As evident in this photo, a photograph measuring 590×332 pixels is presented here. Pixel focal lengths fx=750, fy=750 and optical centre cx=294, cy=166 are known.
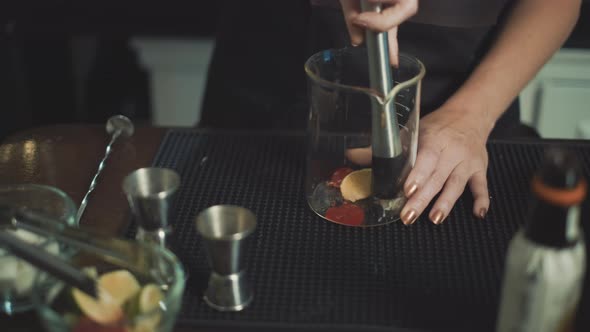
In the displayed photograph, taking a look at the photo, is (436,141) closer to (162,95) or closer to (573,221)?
(573,221)

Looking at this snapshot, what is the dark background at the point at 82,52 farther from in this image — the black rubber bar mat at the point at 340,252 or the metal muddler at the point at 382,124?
the metal muddler at the point at 382,124

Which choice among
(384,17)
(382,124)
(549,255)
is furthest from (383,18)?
(549,255)

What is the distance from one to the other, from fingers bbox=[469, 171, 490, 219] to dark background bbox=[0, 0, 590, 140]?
29.3 inches

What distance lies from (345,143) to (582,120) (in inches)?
39.3

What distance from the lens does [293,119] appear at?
1192mm

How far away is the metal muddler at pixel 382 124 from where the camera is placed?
77 cm

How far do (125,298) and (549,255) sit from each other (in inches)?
13.9

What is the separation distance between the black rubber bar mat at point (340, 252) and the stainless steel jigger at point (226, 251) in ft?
0.04

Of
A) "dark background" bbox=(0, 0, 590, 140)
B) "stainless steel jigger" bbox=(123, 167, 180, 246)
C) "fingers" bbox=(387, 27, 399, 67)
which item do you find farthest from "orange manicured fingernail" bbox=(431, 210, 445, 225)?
"dark background" bbox=(0, 0, 590, 140)

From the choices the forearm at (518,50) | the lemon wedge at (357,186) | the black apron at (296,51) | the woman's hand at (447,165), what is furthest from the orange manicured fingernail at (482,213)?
the black apron at (296,51)

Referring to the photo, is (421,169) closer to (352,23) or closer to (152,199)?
(352,23)

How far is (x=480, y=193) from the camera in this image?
34.0 inches

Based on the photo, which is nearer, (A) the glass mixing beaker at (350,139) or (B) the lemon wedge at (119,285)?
(B) the lemon wedge at (119,285)

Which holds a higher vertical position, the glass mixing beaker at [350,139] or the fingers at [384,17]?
the fingers at [384,17]
